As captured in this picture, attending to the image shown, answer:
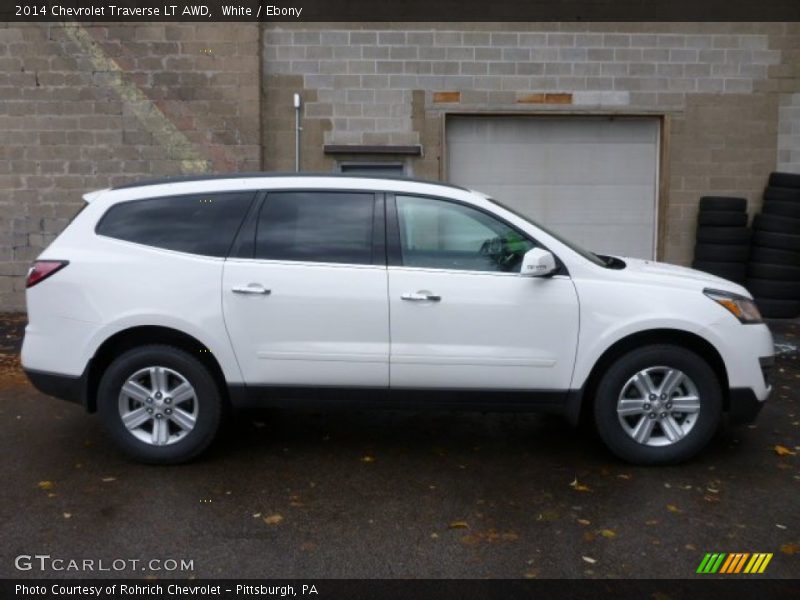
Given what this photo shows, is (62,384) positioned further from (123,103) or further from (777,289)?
(777,289)

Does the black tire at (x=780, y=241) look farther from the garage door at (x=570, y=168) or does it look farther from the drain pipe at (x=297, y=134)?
the drain pipe at (x=297, y=134)

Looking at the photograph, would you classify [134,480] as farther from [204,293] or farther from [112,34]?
[112,34]

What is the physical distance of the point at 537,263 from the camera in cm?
479

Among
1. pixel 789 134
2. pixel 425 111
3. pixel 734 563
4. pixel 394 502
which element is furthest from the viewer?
pixel 789 134

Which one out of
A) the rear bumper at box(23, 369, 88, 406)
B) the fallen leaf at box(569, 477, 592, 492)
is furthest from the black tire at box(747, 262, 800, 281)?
the rear bumper at box(23, 369, 88, 406)

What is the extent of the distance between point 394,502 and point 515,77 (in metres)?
7.60

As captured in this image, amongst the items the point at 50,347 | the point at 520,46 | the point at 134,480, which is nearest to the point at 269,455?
the point at 134,480

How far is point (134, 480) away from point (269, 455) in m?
0.87

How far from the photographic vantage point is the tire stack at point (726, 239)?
34.9 feet

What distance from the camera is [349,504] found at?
4.49 metres

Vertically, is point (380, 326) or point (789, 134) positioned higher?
point (789, 134)
